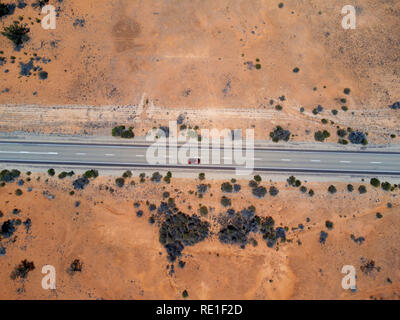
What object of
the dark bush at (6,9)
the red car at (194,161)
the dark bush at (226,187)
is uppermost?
the dark bush at (6,9)

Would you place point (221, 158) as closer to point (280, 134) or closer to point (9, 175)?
point (280, 134)

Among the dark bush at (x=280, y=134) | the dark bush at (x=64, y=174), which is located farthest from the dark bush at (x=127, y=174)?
the dark bush at (x=280, y=134)

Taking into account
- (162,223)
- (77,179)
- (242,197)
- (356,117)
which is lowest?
(162,223)

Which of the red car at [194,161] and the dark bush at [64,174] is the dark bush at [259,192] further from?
the dark bush at [64,174]

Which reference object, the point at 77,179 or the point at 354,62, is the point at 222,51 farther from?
the point at 77,179

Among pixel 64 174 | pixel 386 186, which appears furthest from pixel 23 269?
pixel 386 186

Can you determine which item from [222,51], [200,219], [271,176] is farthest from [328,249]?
[222,51]

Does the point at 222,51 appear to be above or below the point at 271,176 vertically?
above
